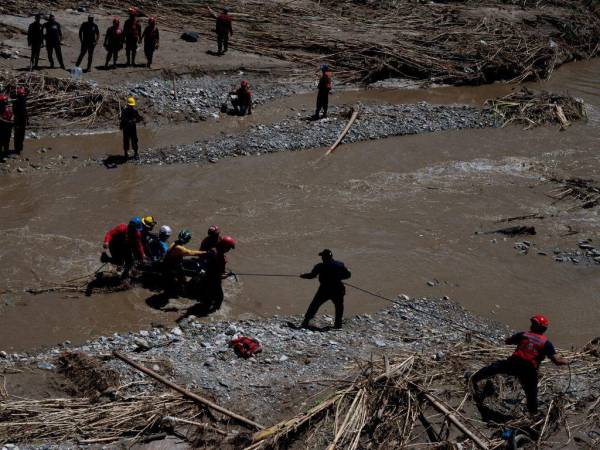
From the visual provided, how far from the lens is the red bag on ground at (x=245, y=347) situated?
1013cm

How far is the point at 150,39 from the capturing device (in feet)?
66.0

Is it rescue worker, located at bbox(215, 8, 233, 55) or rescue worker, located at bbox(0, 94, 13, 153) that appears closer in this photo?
rescue worker, located at bbox(0, 94, 13, 153)

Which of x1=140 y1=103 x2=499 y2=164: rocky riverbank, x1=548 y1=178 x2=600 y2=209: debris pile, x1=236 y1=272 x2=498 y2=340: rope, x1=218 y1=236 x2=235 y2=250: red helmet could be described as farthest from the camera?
x1=140 y1=103 x2=499 y2=164: rocky riverbank

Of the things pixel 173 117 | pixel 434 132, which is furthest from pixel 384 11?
pixel 173 117

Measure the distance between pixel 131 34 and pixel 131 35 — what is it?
28 millimetres

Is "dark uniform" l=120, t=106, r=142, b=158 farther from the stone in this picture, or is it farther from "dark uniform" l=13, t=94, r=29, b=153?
the stone

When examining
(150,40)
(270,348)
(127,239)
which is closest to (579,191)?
(270,348)

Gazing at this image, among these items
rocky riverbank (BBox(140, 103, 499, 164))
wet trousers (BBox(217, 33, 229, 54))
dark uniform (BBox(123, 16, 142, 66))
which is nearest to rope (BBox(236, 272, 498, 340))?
rocky riverbank (BBox(140, 103, 499, 164))

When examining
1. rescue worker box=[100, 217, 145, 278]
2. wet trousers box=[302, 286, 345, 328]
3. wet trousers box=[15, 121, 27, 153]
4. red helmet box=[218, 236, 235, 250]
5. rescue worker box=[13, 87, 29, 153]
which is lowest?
wet trousers box=[302, 286, 345, 328]

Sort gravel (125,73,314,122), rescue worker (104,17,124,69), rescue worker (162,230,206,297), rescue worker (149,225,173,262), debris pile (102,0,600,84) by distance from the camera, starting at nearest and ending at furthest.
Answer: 1. rescue worker (162,230,206,297)
2. rescue worker (149,225,173,262)
3. gravel (125,73,314,122)
4. rescue worker (104,17,124,69)
5. debris pile (102,0,600,84)

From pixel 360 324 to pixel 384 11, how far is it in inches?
739

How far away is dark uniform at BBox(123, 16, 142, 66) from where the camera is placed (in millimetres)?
19906

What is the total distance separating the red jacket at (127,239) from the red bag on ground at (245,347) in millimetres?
2341

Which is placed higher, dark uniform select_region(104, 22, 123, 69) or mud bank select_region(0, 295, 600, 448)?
dark uniform select_region(104, 22, 123, 69)
